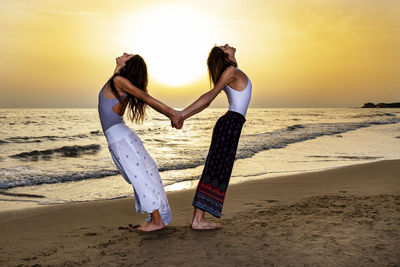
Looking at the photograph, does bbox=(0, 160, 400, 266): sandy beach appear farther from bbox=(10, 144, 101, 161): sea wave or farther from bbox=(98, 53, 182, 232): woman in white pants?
bbox=(10, 144, 101, 161): sea wave

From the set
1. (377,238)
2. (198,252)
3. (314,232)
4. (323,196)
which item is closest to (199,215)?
(198,252)

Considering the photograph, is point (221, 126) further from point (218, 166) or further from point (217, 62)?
point (217, 62)

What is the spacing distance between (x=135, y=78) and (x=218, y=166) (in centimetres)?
133

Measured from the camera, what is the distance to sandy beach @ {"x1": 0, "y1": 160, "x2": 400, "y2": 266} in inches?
116

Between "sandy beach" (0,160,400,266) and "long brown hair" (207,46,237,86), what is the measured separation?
172 cm

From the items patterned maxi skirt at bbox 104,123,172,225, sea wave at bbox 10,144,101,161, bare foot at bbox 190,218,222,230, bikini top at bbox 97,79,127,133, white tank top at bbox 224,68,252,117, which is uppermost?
white tank top at bbox 224,68,252,117

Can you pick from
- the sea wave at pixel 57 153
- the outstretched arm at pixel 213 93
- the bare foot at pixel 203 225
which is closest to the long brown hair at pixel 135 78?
the outstretched arm at pixel 213 93

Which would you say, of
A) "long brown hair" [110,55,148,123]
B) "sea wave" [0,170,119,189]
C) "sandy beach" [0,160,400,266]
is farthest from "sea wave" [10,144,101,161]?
"long brown hair" [110,55,148,123]

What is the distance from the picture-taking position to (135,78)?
12.3 feet

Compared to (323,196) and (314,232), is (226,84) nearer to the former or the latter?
(314,232)

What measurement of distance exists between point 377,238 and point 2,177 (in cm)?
824

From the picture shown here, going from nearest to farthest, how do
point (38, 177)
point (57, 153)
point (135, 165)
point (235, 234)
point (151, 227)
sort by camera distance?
point (235, 234)
point (135, 165)
point (151, 227)
point (38, 177)
point (57, 153)

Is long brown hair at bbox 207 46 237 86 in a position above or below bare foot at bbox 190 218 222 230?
above

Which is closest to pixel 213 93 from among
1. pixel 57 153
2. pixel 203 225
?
pixel 203 225
